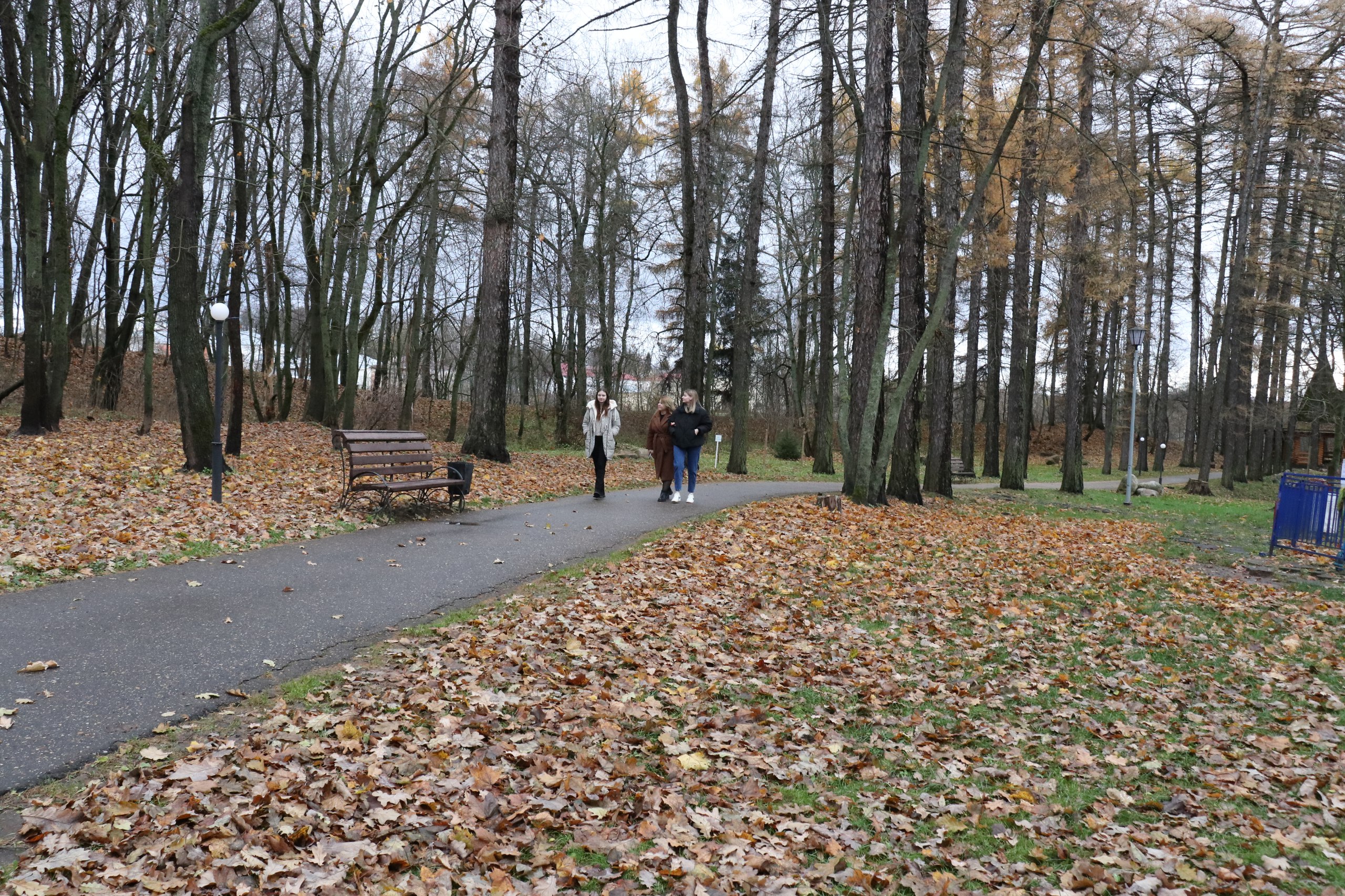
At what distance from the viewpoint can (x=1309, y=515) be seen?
37.9ft

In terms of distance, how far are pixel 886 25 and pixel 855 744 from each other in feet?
38.8

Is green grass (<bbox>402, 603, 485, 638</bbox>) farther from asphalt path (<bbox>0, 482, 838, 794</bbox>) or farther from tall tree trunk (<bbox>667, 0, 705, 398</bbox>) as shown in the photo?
tall tree trunk (<bbox>667, 0, 705, 398</bbox>)

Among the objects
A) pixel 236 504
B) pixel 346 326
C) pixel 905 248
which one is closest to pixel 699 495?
pixel 905 248

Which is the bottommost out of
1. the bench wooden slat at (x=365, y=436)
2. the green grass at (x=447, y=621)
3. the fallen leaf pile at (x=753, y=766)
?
the fallen leaf pile at (x=753, y=766)

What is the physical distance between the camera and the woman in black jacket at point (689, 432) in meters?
12.4

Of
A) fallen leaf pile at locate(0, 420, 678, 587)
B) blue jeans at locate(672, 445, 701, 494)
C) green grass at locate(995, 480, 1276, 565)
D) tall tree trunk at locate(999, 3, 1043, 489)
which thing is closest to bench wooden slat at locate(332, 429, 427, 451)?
fallen leaf pile at locate(0, 420, 678, 587)

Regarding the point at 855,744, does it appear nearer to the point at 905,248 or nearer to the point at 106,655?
the point at 106,655

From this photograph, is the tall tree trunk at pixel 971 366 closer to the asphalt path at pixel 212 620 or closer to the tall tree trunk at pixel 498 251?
the tall tree trunk at pixel 498 251

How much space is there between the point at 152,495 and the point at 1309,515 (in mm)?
15072

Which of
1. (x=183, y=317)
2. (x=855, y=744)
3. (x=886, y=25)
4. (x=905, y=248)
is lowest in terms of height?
(x=855, y=744)

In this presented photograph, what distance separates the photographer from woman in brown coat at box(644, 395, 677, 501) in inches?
517

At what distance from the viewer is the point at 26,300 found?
13742mm

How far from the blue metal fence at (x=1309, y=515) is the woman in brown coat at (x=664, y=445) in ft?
27.9

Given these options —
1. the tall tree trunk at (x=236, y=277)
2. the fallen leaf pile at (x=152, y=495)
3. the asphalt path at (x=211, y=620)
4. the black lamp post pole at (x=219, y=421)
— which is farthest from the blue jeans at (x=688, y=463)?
the tall tree trunk at (x=236, y=277)
